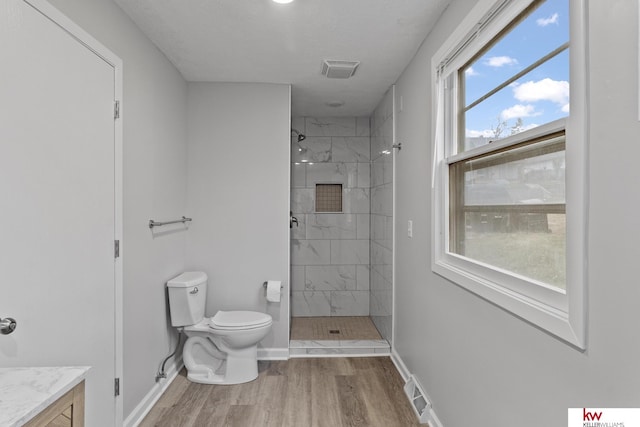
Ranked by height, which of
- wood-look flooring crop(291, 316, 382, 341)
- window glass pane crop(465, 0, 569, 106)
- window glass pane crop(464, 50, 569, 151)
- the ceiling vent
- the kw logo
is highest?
the ceiling vent

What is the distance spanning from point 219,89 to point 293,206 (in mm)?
1671

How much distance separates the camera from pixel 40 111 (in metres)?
1.43

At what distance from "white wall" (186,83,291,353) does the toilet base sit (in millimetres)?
328

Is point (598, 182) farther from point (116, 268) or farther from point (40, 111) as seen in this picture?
point (116, 268)

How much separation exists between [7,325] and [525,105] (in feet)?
6.60

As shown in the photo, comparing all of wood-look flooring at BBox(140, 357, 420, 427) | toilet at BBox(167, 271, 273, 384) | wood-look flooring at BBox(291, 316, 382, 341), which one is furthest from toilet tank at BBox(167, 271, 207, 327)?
wood-look flooring at BBox(291, 316, 382, 341)

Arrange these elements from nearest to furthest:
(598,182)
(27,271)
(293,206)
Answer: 1. (598,182)
2. (27,271)
3. (293,206)

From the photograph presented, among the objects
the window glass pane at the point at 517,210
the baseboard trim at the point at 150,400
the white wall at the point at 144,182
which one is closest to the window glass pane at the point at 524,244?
the window glass pane at the point at 517,210

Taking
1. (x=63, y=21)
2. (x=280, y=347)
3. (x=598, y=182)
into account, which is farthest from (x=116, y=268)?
(x=598, y=182)

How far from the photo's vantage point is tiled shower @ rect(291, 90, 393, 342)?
441 centimetres

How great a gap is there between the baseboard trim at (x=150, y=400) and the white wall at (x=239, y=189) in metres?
0.54

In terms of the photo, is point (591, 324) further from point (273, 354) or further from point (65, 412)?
point (273, 354)

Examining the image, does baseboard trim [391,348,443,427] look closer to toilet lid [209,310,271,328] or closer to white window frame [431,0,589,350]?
white window frame [431,0,589,350]

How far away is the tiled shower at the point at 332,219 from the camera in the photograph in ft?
14.5
